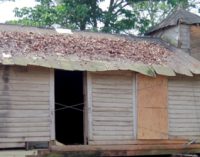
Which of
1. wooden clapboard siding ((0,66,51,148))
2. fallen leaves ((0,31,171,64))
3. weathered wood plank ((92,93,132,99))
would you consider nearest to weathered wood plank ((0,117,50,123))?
wooden clapboard siding ((0,66,51,148))

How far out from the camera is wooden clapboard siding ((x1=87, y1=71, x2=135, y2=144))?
46.1ft

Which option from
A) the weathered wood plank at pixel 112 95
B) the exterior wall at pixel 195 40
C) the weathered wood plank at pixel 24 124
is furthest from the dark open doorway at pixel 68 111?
the exterior wall at pixel 195 40

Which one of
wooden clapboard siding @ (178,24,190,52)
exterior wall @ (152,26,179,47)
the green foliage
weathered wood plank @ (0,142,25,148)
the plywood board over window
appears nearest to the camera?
weathered wood plank @ (0,142,25,148)

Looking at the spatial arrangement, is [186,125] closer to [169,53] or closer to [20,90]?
[169,53]

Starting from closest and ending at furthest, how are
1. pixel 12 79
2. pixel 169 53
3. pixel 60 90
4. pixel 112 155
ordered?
pixel 12 79 < pixel 112 155 < pixel 169 53 < pixel 60 90

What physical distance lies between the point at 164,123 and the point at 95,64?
331 cm

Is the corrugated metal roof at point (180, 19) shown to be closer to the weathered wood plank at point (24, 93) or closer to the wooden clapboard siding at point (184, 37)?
the wooden clapboard siding at point (184, 37)

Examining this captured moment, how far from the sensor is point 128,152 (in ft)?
46.7

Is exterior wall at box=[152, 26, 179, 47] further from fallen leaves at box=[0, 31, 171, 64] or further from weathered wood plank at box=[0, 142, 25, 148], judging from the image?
weathered wood plank at box=[0, 142, 25, 148]

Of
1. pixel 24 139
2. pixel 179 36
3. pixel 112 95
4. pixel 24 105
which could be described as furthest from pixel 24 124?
pixel 179 36

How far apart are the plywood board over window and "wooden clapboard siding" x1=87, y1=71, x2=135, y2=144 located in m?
0.27

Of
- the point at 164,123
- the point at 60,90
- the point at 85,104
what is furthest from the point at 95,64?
the point at 60,90

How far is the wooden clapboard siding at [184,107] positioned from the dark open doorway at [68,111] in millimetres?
3870

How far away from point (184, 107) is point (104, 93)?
313cm
